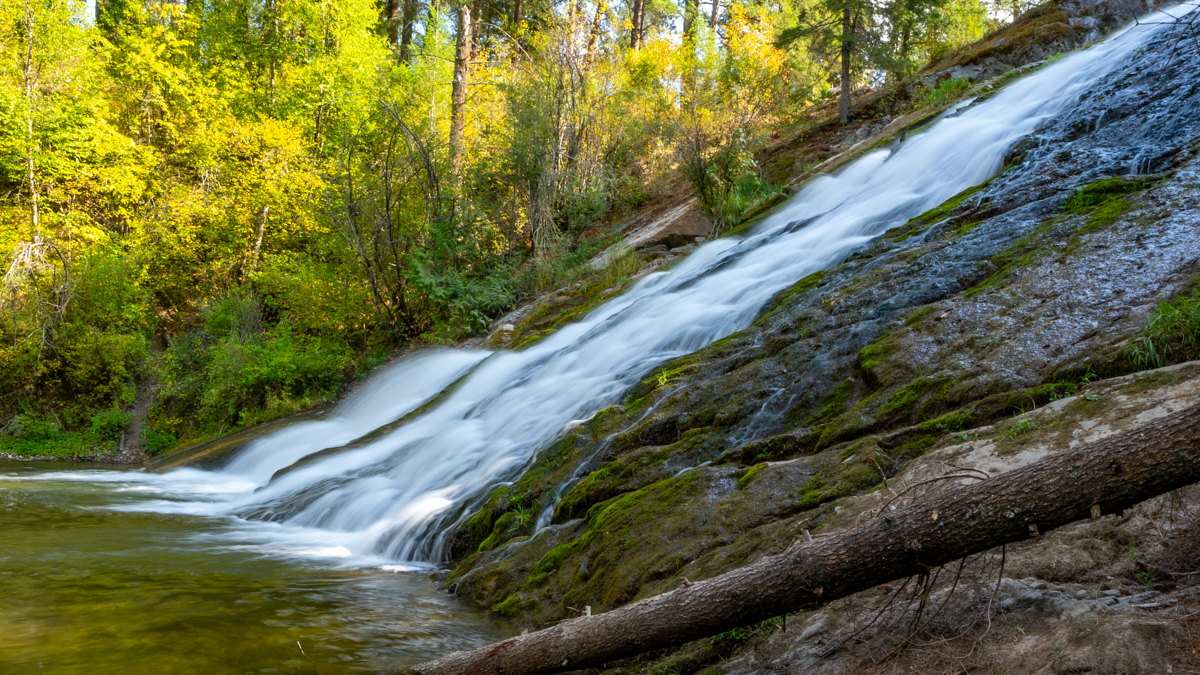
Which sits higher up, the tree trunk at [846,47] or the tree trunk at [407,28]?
the tree trunk at [407,28]

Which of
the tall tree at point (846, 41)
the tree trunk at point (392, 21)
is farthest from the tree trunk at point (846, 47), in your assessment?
the tree trunk at point (392, 21)

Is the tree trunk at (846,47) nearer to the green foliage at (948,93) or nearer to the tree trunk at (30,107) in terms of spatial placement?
the green foliage at (948,93)

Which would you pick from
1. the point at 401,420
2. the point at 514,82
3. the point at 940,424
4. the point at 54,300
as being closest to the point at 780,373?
the point at 940,424

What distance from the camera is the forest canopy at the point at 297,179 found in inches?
560

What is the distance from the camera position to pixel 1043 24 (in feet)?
47.1

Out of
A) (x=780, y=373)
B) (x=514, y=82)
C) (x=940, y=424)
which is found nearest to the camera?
(x=940, y=424)

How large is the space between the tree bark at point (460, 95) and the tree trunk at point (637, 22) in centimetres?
837

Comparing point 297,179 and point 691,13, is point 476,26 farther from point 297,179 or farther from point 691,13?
point 297,179

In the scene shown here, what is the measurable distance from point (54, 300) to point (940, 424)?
17053 millimetres

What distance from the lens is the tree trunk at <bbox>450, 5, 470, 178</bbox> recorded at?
614 inches

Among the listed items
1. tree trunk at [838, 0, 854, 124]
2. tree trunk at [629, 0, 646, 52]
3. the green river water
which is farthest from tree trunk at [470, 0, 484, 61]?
the green river water

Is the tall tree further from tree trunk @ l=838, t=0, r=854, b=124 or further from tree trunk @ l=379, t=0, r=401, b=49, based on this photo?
tree trunk @ l=379, t=0, r=401, b=49

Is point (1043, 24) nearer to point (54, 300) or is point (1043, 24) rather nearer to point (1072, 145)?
point (1072, 145)

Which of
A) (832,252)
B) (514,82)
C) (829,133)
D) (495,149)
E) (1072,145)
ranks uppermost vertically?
(514,82)
